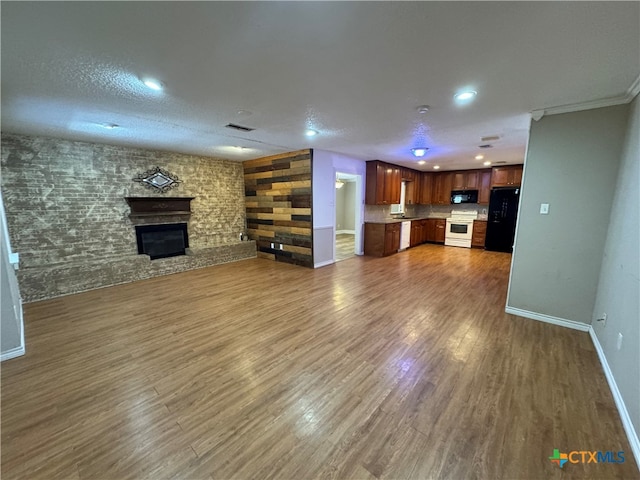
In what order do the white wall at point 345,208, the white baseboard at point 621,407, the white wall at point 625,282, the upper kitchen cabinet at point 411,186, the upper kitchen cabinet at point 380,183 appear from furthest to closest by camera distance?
the white wall at point 345,208 → the upper kitchen cabinet at point 411,186 → the upper kitchen cabinet at point 380,183 → the white wall at point 625,282 → the white baseboard at point 621,407

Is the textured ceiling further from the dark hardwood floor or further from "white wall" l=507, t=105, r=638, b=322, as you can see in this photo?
the dark hardwood floor

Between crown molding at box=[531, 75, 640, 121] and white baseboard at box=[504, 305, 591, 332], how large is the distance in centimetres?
226

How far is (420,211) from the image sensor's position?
30.2ft

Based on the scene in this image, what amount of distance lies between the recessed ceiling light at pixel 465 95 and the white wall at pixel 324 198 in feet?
10.1

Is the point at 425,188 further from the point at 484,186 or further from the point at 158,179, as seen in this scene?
the point at 158,179

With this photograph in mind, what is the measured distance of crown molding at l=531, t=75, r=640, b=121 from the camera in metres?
2.21

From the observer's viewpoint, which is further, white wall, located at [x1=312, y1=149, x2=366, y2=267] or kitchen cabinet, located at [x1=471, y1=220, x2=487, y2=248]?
kitchen cabinet, located at [x1=471, y1=220, x2=487, y2=248]

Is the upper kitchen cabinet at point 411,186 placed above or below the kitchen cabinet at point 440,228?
above

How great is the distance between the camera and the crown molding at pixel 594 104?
2209 millimetres

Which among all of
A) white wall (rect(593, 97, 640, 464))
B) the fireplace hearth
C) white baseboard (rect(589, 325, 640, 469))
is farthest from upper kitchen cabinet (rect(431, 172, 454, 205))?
the fireplace hearth

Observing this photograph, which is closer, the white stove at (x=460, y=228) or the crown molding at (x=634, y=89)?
the crown molding at (x=634, y=89)

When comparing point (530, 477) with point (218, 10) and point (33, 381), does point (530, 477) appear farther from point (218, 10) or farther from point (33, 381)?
point (33, 381)

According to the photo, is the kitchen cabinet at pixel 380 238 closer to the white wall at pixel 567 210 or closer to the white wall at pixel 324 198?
the white wall at pixel 324 198

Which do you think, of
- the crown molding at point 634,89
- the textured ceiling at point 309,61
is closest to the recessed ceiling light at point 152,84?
the textured ceiling at point 309,61
